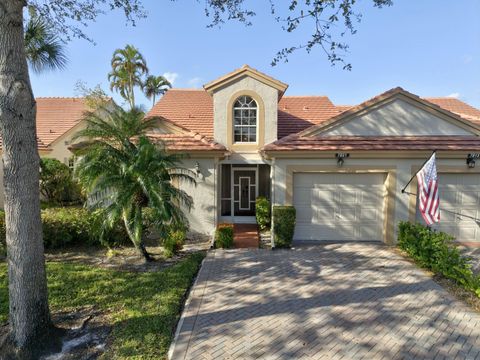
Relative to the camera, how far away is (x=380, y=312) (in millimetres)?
5570

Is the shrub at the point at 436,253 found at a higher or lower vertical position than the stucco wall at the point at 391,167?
lower

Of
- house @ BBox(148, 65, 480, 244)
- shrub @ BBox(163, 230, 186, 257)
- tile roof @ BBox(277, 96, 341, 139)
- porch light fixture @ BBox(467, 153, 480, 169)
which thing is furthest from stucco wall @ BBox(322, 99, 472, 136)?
shrub @ BBox(163, 230, 186, 257)

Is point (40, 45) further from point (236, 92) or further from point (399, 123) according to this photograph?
point (399, 123)

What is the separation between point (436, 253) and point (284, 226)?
4261 mm

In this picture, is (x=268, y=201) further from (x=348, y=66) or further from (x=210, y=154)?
(x=348, y=66)

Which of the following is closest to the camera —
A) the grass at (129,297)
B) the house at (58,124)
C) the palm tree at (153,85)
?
the grass at (129,297)

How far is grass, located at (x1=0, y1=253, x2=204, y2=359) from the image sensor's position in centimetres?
456

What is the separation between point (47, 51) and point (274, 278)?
8.48 m

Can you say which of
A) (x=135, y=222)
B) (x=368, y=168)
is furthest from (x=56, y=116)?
(x=368, y=168)

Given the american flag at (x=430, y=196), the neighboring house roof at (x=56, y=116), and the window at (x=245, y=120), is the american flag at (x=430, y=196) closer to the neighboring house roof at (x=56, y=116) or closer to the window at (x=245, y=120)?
the window at (x=245, y=120)

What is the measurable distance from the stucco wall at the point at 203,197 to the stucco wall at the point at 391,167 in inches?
101

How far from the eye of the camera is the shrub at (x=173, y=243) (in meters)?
8.88

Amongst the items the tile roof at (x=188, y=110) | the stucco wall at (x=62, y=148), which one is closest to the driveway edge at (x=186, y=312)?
the tile roof at (x=188, y=110)

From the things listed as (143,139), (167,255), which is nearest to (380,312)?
(167,255)
